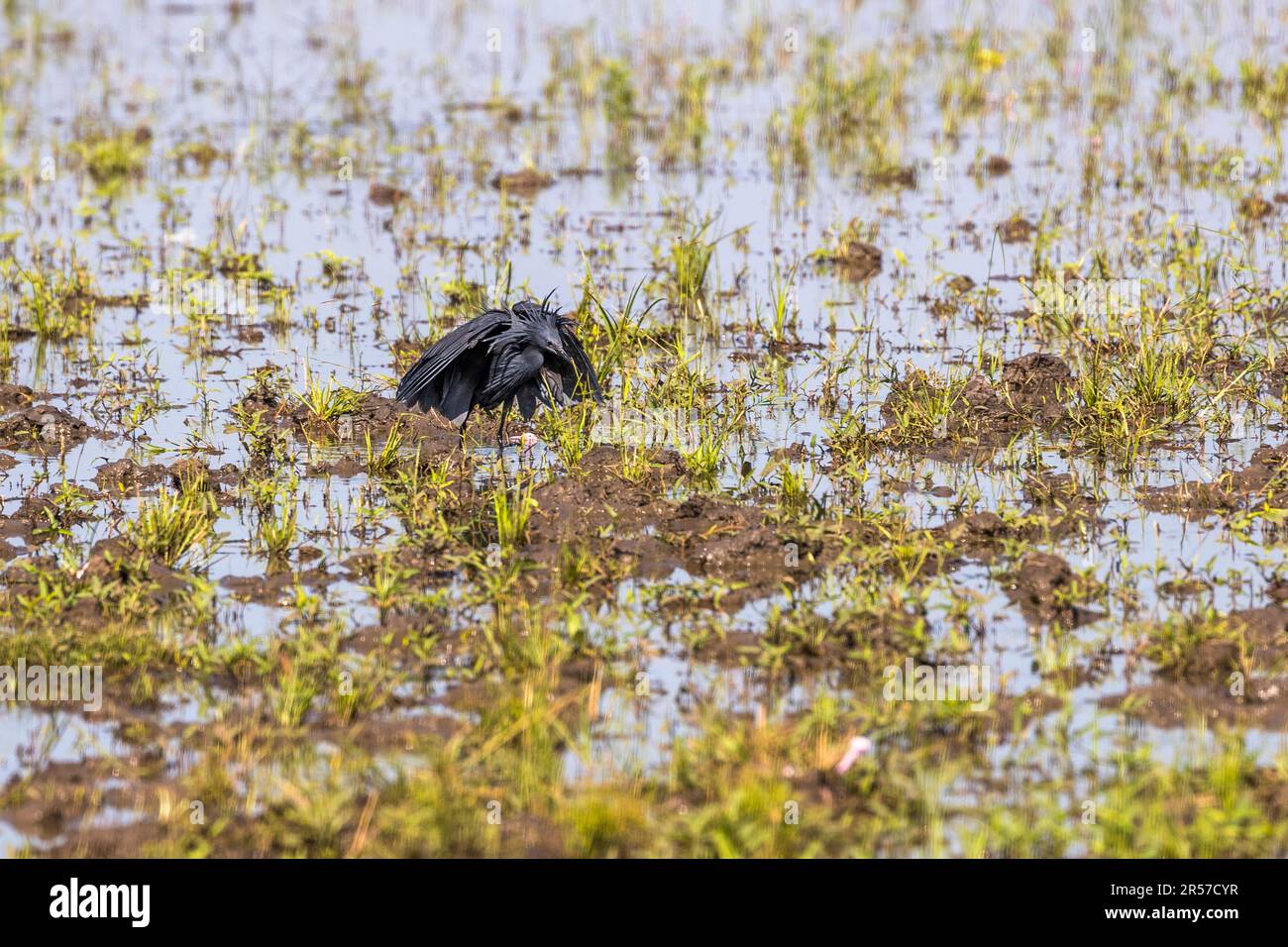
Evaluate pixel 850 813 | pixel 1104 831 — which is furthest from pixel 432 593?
pixel 1104 831

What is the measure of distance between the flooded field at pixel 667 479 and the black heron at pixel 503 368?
22cm

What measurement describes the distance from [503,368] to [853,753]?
2937mm

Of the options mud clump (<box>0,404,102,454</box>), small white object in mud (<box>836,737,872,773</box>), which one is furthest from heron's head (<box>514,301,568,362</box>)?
small white object in mud (<box>836,737,872,773</box>)

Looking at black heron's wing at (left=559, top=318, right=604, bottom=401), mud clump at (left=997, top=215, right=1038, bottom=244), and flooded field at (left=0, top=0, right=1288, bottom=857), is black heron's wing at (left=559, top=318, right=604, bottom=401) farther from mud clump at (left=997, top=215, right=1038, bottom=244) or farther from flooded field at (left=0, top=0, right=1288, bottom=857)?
mud clump at (left=997, top=215, right=1038, bottom=244)

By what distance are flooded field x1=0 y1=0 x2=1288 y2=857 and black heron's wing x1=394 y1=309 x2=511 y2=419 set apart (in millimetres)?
266

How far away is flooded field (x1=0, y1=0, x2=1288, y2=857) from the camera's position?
536cm

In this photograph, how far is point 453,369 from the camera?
7980 millimetres
